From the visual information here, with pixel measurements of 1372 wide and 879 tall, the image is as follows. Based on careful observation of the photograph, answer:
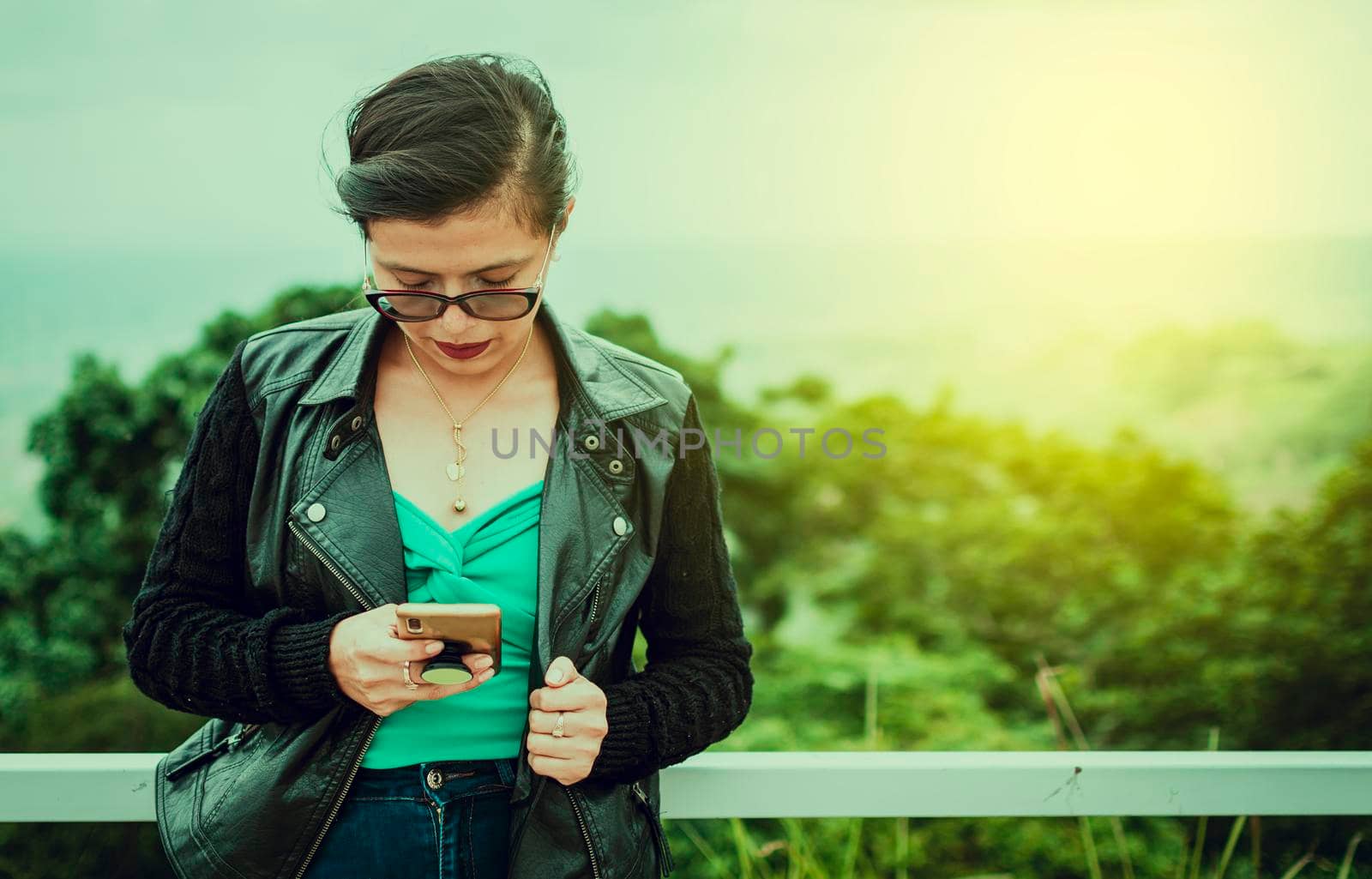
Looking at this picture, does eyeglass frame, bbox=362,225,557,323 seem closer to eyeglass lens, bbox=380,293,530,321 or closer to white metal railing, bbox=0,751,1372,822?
eyeglass lens, bbox=380,293,530,321

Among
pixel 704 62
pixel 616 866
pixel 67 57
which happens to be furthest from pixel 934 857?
pixel 67 57

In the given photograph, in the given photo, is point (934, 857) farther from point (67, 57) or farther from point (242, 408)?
point (67, 57)

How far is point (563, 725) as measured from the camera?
1254 mm

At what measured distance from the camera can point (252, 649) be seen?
1.24 metres

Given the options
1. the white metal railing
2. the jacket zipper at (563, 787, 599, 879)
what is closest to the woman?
the jacket zipper at (563, 787, 599, 879)

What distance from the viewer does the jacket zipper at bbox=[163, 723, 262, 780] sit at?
1.37 meters

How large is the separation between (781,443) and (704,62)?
5.42ft

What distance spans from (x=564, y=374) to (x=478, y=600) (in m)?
0.36

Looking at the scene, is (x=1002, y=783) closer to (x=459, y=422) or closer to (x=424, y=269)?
(x=459, y=422)

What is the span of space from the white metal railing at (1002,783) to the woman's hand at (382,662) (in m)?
0.60

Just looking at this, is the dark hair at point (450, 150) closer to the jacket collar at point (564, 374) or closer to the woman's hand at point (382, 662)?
the jacket collar at point (564, 374)

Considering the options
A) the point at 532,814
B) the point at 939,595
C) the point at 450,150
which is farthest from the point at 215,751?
the point at 939,595

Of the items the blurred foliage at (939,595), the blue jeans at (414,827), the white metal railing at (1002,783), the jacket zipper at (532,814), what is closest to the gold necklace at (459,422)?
the jacket zipper at (532,814)

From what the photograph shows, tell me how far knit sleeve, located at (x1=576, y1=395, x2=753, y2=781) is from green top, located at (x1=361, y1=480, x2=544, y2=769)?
143mm
